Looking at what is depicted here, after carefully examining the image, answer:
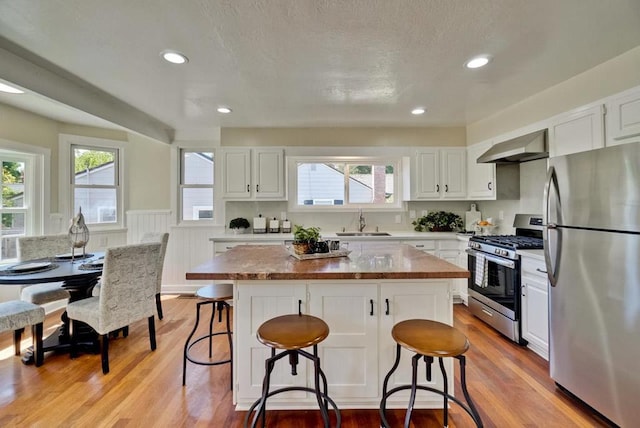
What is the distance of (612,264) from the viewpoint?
167 cm

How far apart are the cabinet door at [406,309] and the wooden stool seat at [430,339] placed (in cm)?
18

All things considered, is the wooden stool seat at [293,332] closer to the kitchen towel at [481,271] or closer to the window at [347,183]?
the kitchen towel at [481,271]

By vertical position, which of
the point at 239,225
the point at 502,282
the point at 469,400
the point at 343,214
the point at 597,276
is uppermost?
the point at 343,214

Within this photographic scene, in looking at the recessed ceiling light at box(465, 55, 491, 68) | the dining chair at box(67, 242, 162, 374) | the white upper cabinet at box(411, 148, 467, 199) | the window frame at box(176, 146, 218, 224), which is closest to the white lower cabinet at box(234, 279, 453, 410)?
the dining chair at box(67, 242, 162, 374)

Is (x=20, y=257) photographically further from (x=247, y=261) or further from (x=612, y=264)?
(x=612, y=264)

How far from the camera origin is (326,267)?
1.82 metres

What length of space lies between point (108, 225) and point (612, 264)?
18.1 ft

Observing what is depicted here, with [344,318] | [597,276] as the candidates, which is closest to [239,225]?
[344,318]

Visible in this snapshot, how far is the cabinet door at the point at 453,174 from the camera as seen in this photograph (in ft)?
13.4

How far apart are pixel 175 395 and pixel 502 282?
3.06 metres

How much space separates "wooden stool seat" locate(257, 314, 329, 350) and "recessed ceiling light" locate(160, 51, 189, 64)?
6.79 ft

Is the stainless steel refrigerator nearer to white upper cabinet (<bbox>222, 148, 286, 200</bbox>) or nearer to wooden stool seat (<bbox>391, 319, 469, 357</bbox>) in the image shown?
wooden stool seat (<bbox>391, 319, 469, 357</bbox>)

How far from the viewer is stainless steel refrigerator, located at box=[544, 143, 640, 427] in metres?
1.59

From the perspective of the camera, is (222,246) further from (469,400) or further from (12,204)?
(469,400)
